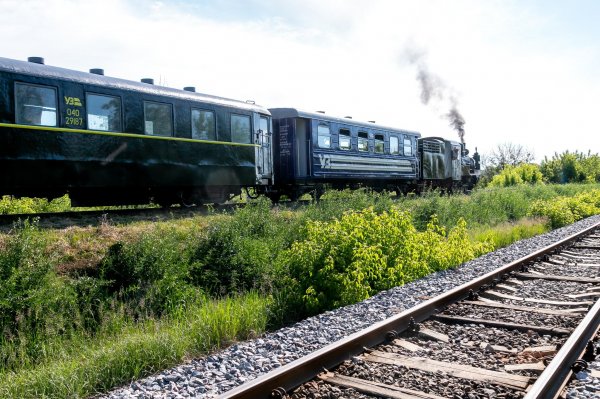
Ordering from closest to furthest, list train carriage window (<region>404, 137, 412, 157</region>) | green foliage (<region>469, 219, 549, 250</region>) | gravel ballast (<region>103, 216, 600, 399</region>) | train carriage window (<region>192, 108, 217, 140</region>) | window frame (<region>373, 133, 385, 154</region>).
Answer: gravel ballast (<region>103, 216, 600, 399</region>), train carriage window (<region>192, 108, 217, 140</region>), green foliage (<region>469, 219, 549, 250</region>), window frame (<region>373, 133, 385, 154</region>), train carriage window (<region>404, 137, 412, 157</region>)

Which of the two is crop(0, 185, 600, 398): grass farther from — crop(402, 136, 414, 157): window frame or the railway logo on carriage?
crop(402, 136, 414, 157): window frame

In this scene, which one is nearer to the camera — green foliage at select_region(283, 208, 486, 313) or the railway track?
green foliage at select_region(283, 208, 486, 313)

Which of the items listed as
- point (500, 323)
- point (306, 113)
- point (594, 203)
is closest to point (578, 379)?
point (500, 323)

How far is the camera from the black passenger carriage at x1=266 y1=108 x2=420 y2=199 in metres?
15.9

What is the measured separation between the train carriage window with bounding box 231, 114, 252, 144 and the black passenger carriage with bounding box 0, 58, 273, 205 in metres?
0.02

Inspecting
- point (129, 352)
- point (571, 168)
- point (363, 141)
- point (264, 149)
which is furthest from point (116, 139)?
point (571, 168)

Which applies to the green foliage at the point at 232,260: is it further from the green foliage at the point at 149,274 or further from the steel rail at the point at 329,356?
the steel rail at the point at 329,356

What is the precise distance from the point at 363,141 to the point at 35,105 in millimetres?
11287

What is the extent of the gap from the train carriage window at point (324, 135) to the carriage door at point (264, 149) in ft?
6.54

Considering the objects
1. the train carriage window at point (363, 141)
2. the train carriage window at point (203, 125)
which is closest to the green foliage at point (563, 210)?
the train carriage window at point (363, 141)

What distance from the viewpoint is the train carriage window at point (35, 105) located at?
8773 mm

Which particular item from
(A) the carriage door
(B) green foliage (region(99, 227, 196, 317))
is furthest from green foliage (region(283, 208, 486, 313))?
(A) the carriage door

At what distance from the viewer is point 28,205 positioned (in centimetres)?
1309

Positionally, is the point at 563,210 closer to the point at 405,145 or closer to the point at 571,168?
the point at 405,145
